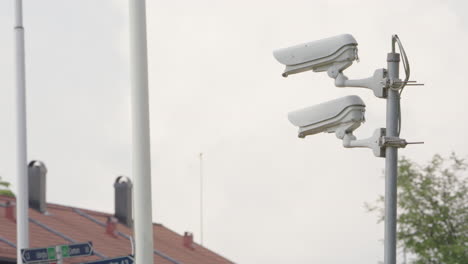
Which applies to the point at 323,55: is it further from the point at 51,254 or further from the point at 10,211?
the point at 10,211

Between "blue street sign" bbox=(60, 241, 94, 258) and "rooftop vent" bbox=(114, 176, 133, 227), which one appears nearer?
"blue street sign" bbox=(60, 241, 94, 258)

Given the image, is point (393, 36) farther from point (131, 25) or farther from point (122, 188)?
point (122, 188)

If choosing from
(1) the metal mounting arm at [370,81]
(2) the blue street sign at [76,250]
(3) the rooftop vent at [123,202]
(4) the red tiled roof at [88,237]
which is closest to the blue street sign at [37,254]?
(2) the blue street sign at [76,250]

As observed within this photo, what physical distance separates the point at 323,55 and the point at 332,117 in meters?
0.46

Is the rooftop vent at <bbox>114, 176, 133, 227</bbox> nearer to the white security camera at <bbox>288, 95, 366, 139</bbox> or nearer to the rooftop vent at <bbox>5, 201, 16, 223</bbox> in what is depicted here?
the rooftop vent at <bbox>5, 201, 16, 223</bbox>

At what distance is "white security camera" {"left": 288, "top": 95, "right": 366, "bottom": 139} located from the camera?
8.84 meters

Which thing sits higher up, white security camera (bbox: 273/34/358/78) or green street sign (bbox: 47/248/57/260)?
white security camera (bbox: 273/34/358/78)

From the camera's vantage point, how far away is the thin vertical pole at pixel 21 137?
21203mm

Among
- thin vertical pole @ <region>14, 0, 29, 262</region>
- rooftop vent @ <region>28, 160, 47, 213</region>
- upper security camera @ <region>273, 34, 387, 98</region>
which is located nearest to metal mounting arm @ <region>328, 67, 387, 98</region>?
upper security camera @ <region>273, 34, 387, 98</region>

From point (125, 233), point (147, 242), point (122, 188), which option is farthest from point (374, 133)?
point (122, 188)

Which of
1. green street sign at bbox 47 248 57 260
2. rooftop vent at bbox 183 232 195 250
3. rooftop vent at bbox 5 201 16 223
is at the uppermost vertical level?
green street sign at bbox 47 248 57 260

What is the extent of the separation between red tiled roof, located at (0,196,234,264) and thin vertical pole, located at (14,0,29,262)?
34.7ft

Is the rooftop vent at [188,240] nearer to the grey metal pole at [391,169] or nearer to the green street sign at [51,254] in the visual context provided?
the green street sign at [51,254]

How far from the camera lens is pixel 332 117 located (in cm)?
→ 894
